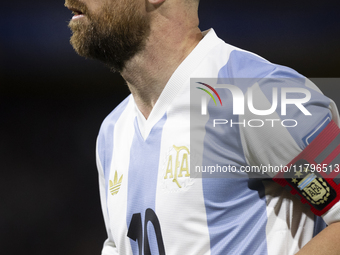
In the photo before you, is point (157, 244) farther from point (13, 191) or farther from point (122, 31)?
point (13, 191)

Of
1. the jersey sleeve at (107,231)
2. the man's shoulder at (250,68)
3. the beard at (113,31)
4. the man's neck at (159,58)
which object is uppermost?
the beard at (113,31)

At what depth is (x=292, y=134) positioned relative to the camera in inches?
25.0

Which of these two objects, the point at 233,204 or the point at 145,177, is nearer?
the point at 233,204

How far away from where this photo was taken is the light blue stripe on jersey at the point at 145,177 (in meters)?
0.77

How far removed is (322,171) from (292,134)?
0.08 metres

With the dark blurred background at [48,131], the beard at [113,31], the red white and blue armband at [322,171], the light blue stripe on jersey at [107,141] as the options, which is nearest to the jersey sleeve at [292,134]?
the red white and blue armband at [322,171]

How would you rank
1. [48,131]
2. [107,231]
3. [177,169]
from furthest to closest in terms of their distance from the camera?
1. [48,131]
2. [107,231]
3. [177,169]

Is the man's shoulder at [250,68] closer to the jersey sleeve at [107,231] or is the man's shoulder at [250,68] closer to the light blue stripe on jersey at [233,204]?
the light blue stripe on jersey at [233,204]

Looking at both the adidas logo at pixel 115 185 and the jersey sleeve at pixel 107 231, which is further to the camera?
the jersey sleeve at pixel 107 231

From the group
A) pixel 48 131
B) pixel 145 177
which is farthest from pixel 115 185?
pixel 48 131

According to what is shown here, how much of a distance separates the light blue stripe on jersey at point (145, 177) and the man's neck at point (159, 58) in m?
0.08

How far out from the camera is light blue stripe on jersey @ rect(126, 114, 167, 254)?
2.54 feet

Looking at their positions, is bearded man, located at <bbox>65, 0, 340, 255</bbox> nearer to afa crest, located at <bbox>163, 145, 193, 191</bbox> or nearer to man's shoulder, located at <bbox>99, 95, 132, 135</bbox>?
afa crest, located at <bbox>163, 145, 193, 191</bbox>

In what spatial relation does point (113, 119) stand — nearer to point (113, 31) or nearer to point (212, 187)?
point (113, 31)
